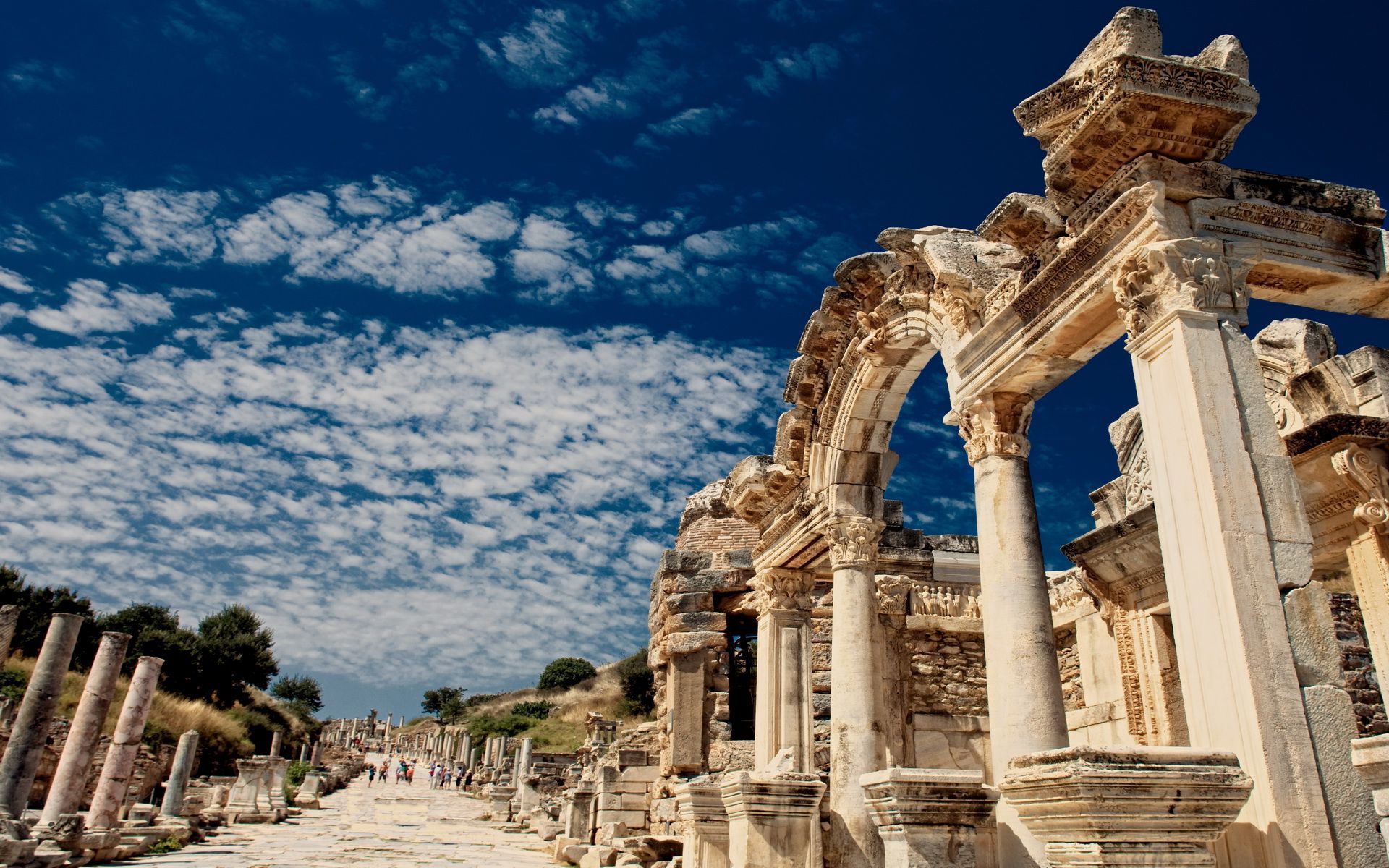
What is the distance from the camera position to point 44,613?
45562 millimetres

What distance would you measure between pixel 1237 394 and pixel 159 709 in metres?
40.1

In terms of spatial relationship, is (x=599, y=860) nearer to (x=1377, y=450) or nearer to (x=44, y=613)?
(x=1377, y=450)

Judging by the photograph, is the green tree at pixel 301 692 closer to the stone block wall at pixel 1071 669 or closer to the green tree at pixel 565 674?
the green tree at pixel 565 674

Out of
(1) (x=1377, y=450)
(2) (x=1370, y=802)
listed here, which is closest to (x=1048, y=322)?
(2) (x=1370, y=802)

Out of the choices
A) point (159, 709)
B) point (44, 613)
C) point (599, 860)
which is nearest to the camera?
point (599, 860)

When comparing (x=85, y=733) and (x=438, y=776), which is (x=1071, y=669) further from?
(x=438, y=776)

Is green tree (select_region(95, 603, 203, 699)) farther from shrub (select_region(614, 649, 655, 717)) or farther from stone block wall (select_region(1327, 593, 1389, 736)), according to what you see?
Result: stone block wall (select_region(1327, 593, 1389, 736))

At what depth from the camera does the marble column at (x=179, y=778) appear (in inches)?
893

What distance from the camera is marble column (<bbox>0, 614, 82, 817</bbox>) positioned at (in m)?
15.9

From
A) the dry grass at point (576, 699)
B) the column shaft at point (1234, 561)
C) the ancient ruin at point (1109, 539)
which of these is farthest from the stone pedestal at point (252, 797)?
the dry grass at point (576, 699)

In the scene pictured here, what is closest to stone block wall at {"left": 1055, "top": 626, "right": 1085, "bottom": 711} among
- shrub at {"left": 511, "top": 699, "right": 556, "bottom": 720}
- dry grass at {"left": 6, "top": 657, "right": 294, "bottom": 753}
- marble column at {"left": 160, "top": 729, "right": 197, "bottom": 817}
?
marble column at {"left": 160, "top": 729, "right": 197, "bottom": 817}

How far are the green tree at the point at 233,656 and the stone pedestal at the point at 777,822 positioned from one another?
53628 millimetres

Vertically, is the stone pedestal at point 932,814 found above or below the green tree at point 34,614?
below

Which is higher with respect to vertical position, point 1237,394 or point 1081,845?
point 1237,394
